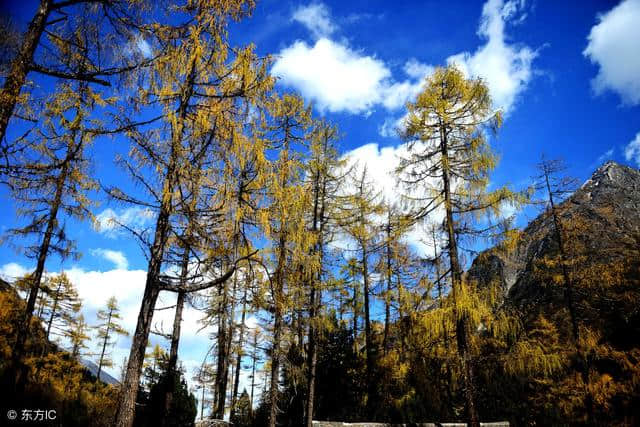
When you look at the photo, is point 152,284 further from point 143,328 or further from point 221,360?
point 221,360

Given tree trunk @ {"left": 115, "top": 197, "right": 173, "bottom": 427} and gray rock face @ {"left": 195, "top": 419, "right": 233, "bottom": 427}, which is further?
gray rock face @ {"left": 195, "top": 419, "right": 233, "bottom": 427}

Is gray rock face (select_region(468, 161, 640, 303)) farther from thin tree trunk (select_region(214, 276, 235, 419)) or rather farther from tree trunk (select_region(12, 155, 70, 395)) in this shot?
tree trunk (select_region(12, 155, 70, 395))

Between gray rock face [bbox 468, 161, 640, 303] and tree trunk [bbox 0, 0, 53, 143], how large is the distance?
9.15m

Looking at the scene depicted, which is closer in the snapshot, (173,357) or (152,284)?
(152,284)

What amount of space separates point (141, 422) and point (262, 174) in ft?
29.7

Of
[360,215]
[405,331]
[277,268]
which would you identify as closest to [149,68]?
[277,268]

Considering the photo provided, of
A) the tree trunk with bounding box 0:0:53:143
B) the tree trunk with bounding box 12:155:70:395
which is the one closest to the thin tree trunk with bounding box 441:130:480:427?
the tree trunk with bounding box 0:0:53:143

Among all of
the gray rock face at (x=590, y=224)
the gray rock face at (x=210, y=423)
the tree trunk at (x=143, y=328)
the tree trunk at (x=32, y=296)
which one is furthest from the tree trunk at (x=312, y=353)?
the tree trunk at (x=32, y=296)

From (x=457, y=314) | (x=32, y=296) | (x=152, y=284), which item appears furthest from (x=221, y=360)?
(x=457, y=314)

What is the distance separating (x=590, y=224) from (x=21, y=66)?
1820cm

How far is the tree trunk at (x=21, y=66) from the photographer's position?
3672 millimetres

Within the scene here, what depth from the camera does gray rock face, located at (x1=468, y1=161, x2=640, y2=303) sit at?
14323 millimetres

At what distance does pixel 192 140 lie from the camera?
4.95 meters

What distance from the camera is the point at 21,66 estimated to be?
150 inches
